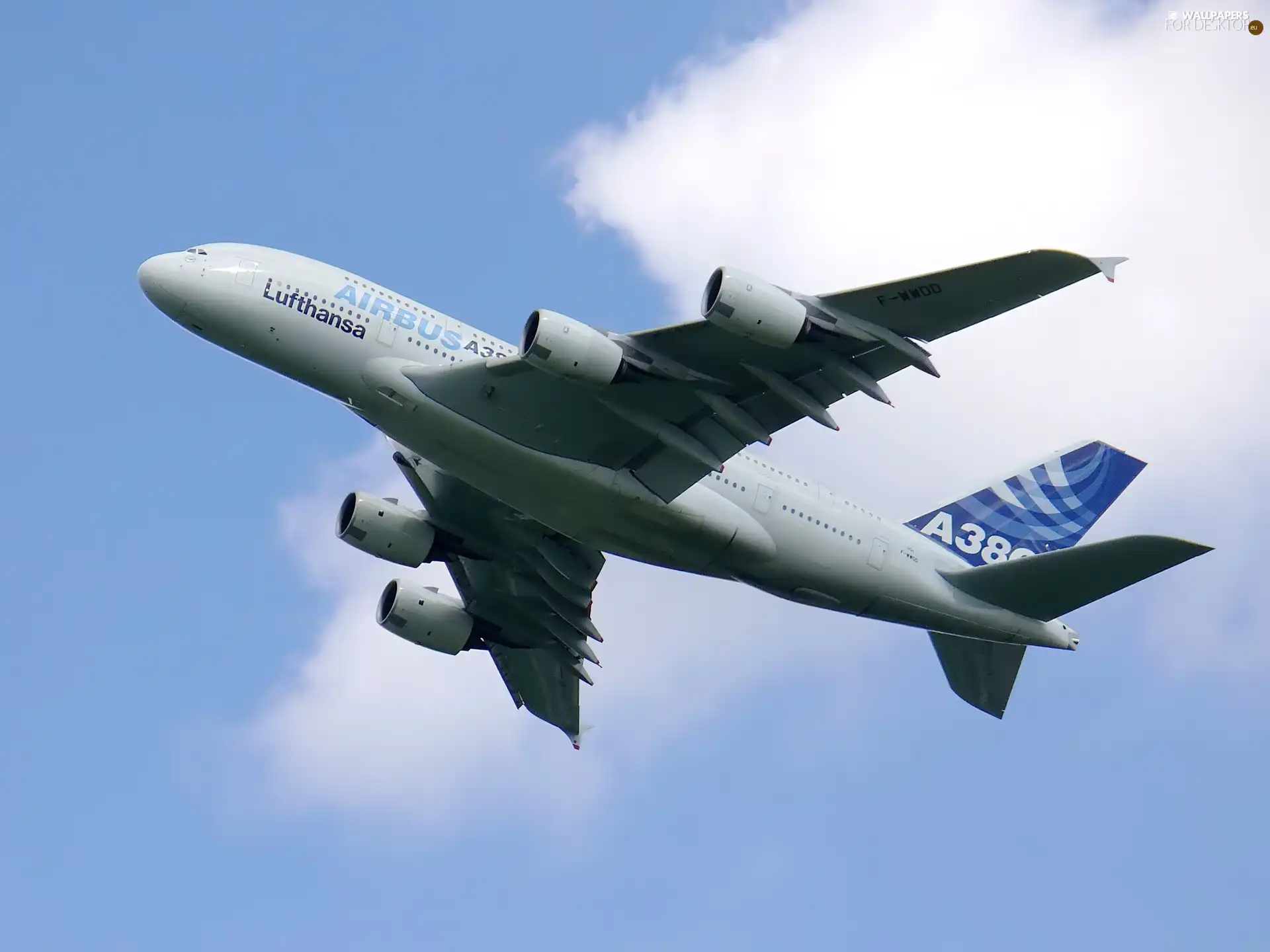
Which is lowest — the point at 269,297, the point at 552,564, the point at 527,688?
the point at 527,688

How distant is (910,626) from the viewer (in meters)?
35.2

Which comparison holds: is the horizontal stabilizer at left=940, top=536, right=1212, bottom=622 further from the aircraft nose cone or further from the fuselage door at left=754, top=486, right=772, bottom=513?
the aircraft nose cone

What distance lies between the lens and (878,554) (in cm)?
3388

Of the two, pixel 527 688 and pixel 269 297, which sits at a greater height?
pixel 269 297

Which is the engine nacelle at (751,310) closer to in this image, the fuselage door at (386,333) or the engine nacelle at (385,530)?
the fuselage door at (386,333)

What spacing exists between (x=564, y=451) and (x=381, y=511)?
7.07m

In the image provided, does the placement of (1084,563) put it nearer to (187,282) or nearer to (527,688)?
(527,688)

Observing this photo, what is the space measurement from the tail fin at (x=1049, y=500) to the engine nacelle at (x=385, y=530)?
1290 cm

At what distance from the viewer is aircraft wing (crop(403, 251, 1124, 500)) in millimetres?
26984

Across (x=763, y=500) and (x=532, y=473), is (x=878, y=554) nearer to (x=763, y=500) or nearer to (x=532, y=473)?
(x=763, y=500)

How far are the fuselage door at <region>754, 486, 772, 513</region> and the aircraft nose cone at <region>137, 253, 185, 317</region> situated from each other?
12.9 m

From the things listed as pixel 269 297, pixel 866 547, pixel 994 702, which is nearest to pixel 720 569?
pixel 866 547

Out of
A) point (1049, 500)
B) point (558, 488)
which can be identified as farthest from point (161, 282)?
point (1049, 500)

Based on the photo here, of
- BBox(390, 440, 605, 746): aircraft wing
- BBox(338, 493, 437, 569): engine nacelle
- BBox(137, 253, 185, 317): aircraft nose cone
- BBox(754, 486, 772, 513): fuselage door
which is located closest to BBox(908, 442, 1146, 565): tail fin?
BBox(754, 486, 772, 513): fuselage door
